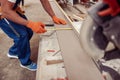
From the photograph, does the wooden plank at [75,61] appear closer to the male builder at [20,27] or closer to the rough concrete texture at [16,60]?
the male builder at [20,27]

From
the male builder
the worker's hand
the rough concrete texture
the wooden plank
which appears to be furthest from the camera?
the rough concrete texture

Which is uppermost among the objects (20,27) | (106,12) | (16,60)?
(106,12)

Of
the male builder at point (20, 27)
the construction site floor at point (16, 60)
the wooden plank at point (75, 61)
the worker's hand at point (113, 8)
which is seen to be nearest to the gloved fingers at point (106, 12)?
the worker's hand at point (113, 8)

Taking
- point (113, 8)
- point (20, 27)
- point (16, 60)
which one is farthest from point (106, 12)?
point (16, 60)

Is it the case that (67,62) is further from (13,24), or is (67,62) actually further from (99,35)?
(13,24)

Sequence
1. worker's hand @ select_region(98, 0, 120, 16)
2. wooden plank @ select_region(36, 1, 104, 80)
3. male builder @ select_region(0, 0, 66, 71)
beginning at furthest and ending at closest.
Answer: male builder @ select_region(0, 0, 66, 71) < wooden plank @ select_region(36, 1, 104, 80) < worker's hand @ select_region(98, 0, 120, 16)

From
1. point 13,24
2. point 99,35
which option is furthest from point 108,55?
point 13,24

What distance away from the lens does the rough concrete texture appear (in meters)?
2.28

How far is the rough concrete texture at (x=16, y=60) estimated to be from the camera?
2.28m

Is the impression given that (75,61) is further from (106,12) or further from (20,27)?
→ (20,27)

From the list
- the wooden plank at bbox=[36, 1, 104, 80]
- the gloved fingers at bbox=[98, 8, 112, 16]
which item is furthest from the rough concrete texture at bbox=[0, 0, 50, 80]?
the gloved fingers at bbox=[98, 8, 112, 16]

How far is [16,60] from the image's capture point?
2.61 meters

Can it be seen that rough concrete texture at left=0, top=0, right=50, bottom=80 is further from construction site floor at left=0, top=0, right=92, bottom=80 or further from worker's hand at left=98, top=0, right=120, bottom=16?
worker's hand at left=98, top=0, right=120, bottom=16

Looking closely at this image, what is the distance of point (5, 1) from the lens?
170cm
